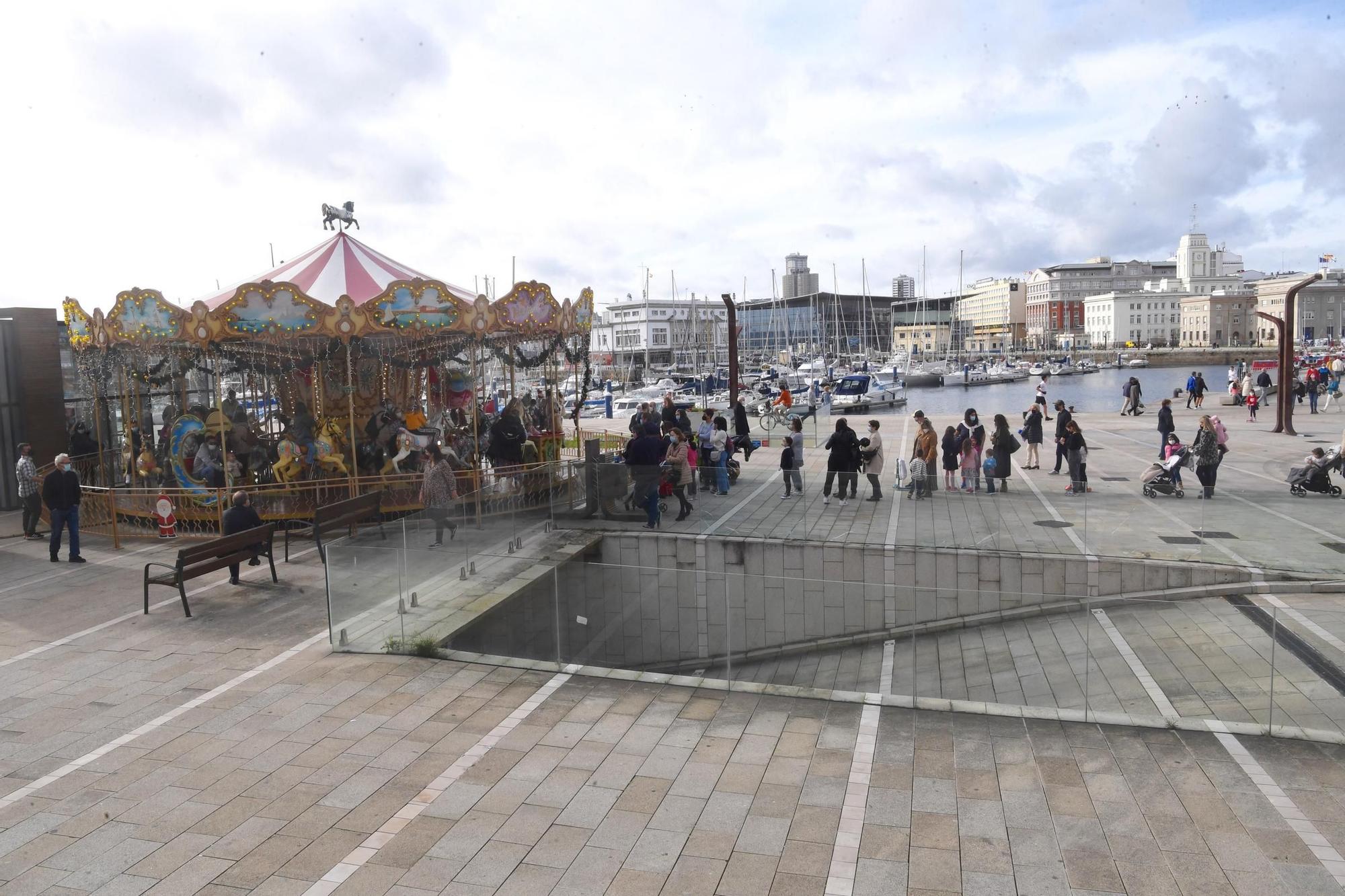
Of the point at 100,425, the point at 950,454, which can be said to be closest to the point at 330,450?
the point at 100,425

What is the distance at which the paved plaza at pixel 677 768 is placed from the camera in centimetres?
536

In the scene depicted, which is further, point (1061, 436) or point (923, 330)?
point (923, 330)

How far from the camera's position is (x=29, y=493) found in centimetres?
1480

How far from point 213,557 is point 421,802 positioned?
6.18m

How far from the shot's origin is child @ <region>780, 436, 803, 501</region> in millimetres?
15227

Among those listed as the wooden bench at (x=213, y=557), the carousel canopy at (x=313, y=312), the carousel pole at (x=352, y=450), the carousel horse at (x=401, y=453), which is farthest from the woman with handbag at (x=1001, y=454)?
the carousel pole at (x=352, y=450)

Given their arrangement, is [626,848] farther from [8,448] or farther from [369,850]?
[8,448]

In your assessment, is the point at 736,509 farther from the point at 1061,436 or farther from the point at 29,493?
the point at 29,493

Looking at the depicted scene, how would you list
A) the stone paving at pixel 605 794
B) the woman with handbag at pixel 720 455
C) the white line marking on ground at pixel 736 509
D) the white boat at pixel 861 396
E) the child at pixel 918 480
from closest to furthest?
the stone paving at pixel 605 794 < the child at pixel 918 480 < the white line marking on ground at pixel 736 509 < the woman with handbag at pixel 720 455 < the white boat at pixel 861 396

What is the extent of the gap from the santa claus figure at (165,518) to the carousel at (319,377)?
56mm

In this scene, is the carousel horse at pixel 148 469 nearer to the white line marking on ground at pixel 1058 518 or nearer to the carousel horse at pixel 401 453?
the carousel horse at pixel 401 453

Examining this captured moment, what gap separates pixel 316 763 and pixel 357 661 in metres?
2.30

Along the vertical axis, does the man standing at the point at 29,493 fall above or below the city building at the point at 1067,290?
below

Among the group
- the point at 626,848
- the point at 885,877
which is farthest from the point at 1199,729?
the point at 626,848
